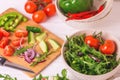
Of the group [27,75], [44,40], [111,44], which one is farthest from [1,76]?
[111,44]

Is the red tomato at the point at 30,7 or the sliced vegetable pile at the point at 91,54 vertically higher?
the red tomato at the point at 30,7

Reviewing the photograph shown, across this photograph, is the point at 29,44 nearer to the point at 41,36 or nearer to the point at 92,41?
the point at 41,36

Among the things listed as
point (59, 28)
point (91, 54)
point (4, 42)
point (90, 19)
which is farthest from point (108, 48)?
point (4, 42)

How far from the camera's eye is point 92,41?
47.4 inches

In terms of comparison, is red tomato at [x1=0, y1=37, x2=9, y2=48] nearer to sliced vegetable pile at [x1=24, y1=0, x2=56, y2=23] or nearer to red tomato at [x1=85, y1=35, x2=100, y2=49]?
sliced vegetable pile at [x1=24, y1=0, x2=56, y2=23]

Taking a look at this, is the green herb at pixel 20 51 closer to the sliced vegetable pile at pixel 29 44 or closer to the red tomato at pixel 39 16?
the sliced vegetable pile at pixel 29 44

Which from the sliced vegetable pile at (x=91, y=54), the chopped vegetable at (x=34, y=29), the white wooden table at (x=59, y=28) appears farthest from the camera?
the chopped vegetable at (x=34, y=29)

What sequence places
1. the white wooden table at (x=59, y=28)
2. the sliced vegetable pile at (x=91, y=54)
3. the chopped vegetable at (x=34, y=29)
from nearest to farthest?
the sliced vegetable pile at (x=91, y=54) → the white wooden table at (x=59, y=28) → the chopped vegetable at (x=34, y=29)

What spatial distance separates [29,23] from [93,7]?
0.26 m

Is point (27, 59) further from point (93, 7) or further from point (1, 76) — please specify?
point (93, 7)

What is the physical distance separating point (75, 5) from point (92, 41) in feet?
0.66

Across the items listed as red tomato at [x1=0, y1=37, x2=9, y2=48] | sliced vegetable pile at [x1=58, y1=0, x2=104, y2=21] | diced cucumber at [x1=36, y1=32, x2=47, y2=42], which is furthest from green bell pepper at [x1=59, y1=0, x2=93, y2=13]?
red tomato at [x1=0, y1=37, x2=9, y2=48]

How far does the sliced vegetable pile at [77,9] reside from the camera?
4.37 ft

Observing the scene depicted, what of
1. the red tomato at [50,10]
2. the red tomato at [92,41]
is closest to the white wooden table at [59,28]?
the red tomato at [50,10]
